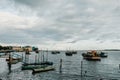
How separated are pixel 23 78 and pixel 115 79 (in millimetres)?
35012

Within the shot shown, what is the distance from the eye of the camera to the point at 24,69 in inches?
4309

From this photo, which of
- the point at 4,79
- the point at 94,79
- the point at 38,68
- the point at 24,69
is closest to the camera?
the point at 4,79

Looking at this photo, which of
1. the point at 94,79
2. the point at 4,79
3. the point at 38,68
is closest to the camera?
the point at 4,79

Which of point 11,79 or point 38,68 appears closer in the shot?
point 11,79

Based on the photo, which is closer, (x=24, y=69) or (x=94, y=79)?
(x=94, y=79)

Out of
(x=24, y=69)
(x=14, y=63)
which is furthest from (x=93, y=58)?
(x=24, y=69)

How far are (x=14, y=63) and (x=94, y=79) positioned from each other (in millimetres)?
75578

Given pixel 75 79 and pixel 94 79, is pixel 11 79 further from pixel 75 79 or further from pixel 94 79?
pixel 94 79

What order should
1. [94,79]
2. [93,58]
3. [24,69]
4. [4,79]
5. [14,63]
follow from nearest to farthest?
[4,79] → [94,79] → [24,69] → [14,63] → [93,58]

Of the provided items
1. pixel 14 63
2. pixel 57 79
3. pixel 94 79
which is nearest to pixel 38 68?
pixel 57 79

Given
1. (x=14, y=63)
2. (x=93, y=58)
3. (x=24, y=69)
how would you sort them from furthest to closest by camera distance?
(x=93, y=58) → (x=14, y=63) → (x=24, y=69)

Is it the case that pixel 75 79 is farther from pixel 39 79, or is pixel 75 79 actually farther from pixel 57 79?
pixel 39 79

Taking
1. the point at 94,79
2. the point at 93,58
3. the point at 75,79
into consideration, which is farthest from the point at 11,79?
the point at 93,58

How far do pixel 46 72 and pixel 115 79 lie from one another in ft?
103
